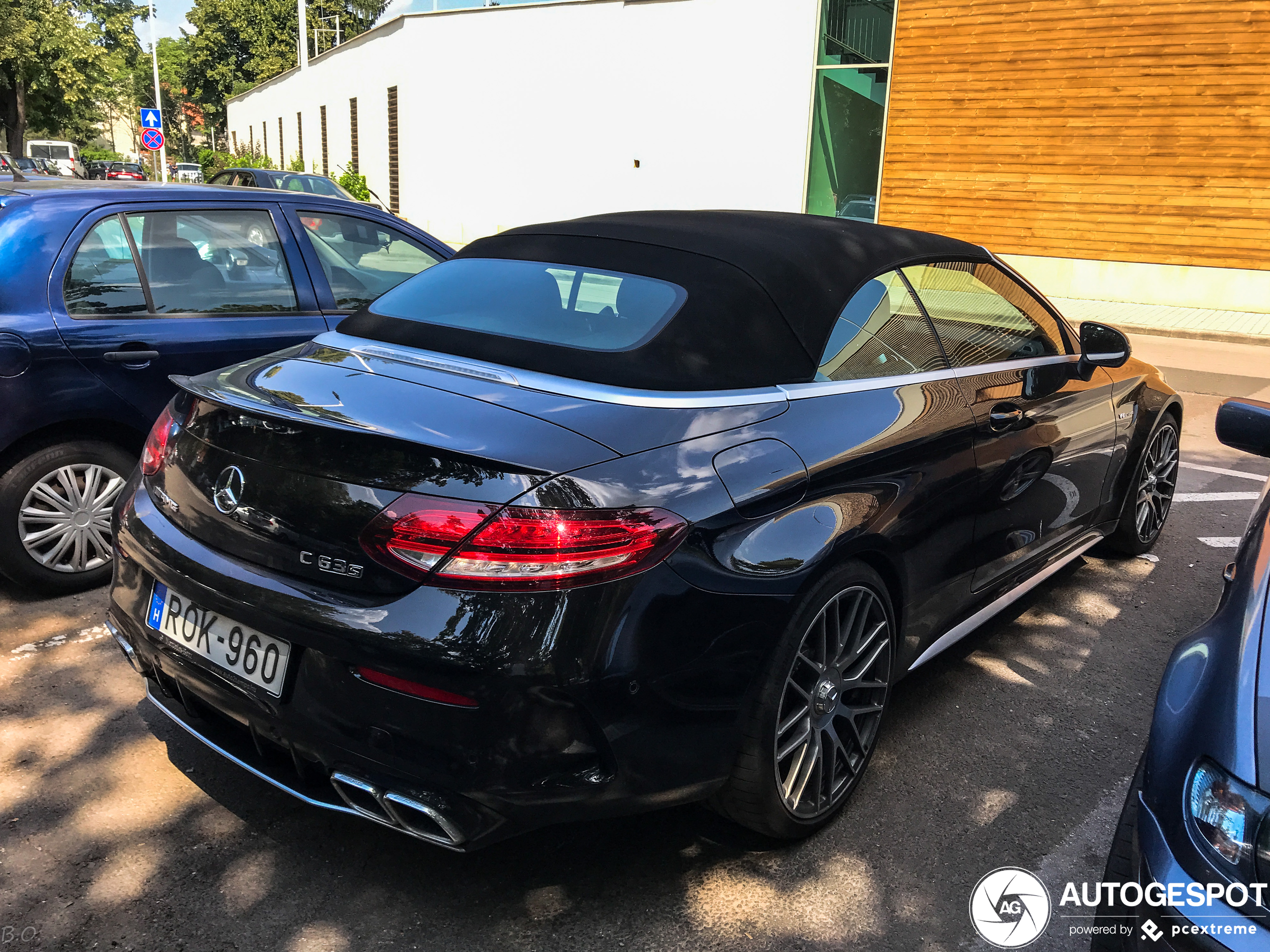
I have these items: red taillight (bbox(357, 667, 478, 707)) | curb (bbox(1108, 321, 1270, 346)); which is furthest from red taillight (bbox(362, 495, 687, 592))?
curb (bbox(1108, 321, 1270, 346))

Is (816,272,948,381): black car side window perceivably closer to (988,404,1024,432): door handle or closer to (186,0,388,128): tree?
(988,404,1024,432): door handle

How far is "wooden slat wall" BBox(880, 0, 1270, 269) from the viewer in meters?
15.3

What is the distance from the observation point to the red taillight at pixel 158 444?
9.20ft

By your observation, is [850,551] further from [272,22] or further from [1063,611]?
[272,22]

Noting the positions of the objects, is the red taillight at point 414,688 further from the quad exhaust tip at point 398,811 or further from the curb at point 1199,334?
the curb at point 1199,334

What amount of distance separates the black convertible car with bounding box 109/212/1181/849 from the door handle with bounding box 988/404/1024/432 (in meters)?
0.05

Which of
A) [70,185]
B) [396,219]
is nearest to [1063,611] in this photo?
[396,219]

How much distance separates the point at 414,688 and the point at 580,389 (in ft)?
2.71

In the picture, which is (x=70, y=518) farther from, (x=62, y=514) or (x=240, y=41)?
(x=240, y=41)

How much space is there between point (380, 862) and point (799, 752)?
110 cm

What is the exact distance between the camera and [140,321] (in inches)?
169

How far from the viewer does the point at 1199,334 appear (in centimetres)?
1404

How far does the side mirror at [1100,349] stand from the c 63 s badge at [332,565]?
2.94m

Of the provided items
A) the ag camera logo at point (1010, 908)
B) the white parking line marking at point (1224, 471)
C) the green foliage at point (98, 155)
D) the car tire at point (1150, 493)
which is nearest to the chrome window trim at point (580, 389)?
the ag camera logo at point (1010, 908)
